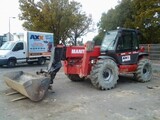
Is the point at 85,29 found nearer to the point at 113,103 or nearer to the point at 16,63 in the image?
the point at 16,63

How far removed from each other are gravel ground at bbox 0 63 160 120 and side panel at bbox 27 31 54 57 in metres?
9.95

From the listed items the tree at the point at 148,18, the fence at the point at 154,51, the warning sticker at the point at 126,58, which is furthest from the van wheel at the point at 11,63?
the tree at the point at 148,18

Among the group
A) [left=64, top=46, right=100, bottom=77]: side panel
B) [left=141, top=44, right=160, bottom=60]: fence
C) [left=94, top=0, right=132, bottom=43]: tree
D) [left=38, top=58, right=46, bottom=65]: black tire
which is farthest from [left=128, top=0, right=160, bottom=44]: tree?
[left=64, top=46, right=100, bottom=77]: side panel

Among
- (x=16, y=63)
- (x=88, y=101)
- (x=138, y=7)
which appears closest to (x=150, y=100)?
(x=88, y=101)

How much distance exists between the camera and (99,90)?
31.9ft

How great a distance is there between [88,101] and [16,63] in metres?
12.7

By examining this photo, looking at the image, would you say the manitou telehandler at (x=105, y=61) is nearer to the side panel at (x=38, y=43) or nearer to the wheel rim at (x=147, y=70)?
the wheel rim at (x=147, y=70)

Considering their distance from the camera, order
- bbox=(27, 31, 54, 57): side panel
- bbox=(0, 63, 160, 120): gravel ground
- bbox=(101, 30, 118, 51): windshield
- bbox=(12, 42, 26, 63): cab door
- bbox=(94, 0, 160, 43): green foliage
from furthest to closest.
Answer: bbox=(94, 0, 160, 43): green foliage → bbox=(27, 31, 54, 57): side panel → bbox=(12, 42, 26, 63): cab door → bbox=(101, 30, 118, 51): windshield → bbox=(0, 63, 160, 120): gravel ground

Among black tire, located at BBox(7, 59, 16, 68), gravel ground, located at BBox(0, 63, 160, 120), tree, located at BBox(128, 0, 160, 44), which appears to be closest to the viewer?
gravel ground, located at BBox(0, 63, 160, 120)

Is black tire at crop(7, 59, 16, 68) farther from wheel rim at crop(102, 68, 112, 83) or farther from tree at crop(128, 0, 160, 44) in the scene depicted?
tree at crop(128, 0, 160, 44)

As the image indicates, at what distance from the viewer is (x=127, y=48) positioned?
36.4 ft

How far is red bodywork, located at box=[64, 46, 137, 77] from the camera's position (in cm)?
968

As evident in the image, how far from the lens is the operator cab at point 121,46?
34.7 ft

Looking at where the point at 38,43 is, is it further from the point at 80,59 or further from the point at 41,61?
the point at 80,59
